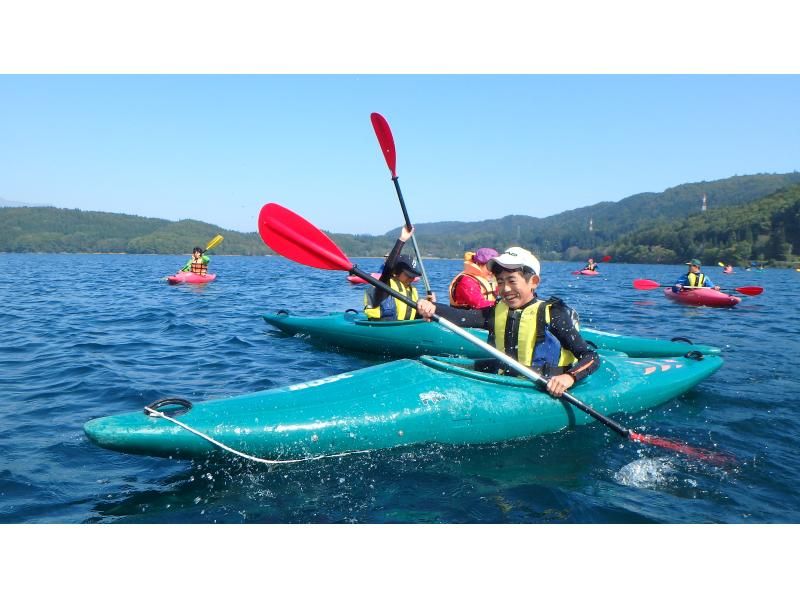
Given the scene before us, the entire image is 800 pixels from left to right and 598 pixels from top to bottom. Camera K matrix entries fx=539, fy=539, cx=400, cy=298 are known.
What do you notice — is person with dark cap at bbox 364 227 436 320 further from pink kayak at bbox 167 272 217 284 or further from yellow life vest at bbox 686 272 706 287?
pink kayak at bbox 167 272 217 284

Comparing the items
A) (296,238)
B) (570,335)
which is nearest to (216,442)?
(296,238)

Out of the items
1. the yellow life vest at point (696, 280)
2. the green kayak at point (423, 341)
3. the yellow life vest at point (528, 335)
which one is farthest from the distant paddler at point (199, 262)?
the yellow life vest at point (528, 335)

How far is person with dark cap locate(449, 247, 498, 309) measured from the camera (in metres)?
7.06

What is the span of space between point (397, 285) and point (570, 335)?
9.23 feet

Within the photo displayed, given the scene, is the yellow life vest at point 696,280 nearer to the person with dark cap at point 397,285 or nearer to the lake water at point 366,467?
the lake water at point 366,467

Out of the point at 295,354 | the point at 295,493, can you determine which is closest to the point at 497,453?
the point at 295,493

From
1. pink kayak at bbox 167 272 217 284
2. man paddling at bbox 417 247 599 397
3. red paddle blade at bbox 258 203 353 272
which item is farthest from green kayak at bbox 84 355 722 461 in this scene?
pink kayak at bbox 167 272 217 284

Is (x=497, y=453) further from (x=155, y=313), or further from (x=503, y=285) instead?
(x=155, y=313)

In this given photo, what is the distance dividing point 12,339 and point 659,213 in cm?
21070

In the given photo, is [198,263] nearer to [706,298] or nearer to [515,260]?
[706,298]

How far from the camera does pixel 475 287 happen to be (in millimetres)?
7105

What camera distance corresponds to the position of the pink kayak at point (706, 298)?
13.6 m

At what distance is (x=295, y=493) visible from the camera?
127 inches

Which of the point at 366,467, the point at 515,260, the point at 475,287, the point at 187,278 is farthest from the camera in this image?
the point at 187,278
